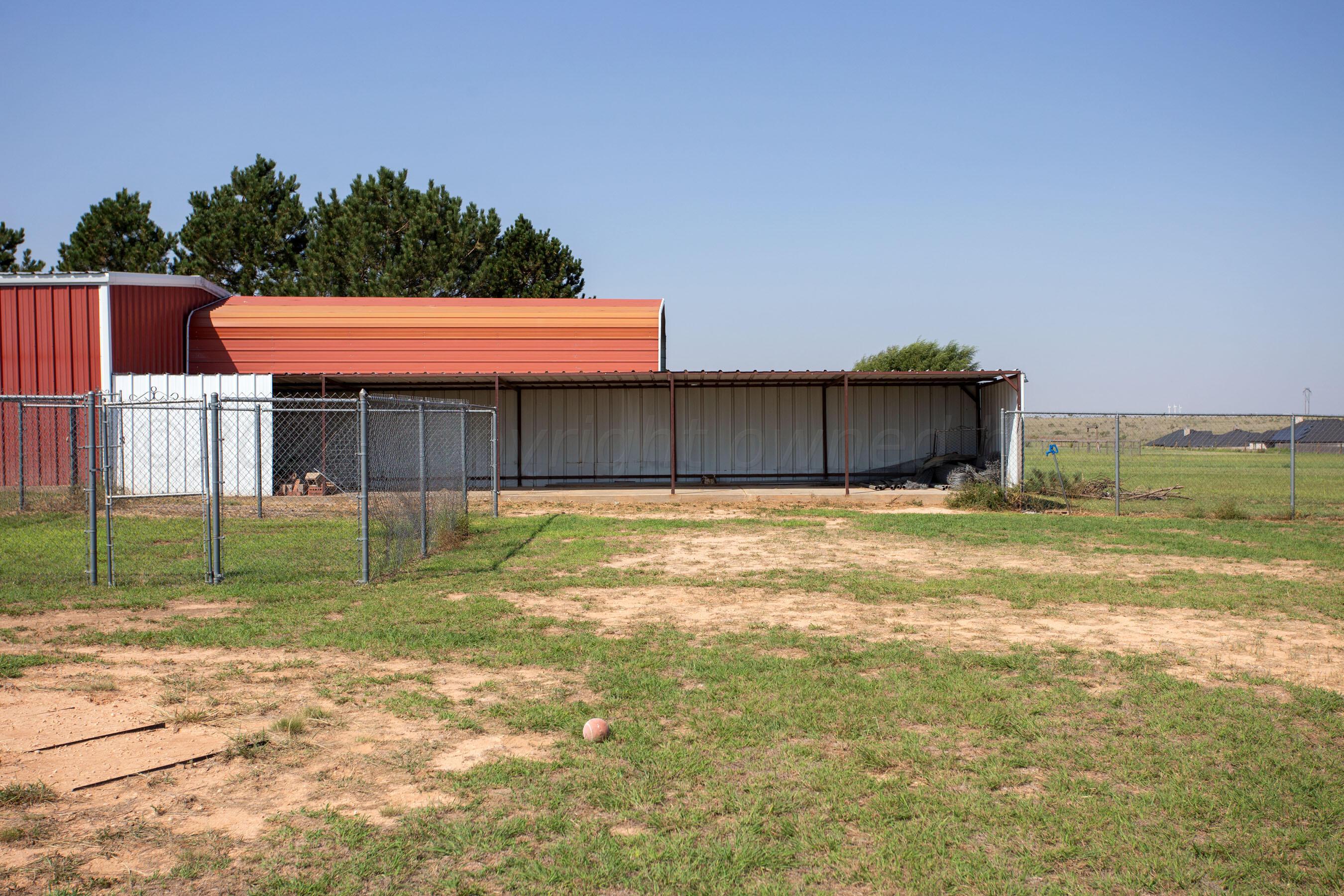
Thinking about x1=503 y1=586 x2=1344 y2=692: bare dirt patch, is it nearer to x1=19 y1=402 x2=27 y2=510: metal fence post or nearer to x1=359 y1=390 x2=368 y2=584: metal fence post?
x1=359 y1=390 x2=368 y2=584: metal fence post

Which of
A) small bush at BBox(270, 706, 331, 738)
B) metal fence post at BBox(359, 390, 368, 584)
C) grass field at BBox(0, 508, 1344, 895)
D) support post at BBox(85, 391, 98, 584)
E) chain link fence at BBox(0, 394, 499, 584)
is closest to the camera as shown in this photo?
grass field at BBox(0, 508, 1344, 895)

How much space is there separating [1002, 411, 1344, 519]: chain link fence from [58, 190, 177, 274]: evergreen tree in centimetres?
3471

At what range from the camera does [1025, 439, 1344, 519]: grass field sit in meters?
19.5

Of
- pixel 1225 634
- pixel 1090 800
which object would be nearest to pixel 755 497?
pixel 1225 634

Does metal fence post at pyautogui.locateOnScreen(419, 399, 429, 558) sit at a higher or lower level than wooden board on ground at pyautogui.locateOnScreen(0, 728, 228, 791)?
higher

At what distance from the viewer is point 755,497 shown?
20.7 metres

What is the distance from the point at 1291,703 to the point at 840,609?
3.80 m

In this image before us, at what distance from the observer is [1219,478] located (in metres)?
30.8

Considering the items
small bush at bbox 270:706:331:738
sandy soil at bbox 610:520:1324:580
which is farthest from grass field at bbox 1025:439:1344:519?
small bush at bbox 270:706:331:738

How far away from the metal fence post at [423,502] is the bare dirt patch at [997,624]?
225 centimetres

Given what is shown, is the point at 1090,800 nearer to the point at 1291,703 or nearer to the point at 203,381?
the point at 1291,703

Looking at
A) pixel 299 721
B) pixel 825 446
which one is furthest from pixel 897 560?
pixel 825 446

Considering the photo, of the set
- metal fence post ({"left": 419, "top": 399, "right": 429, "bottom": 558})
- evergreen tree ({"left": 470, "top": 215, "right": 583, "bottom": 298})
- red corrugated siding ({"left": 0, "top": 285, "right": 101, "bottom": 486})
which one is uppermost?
evergreen tree ({"left": 470, "top": 215, "right": 583, "bottom": 298})

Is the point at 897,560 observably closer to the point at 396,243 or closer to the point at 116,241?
the point at 396,243
